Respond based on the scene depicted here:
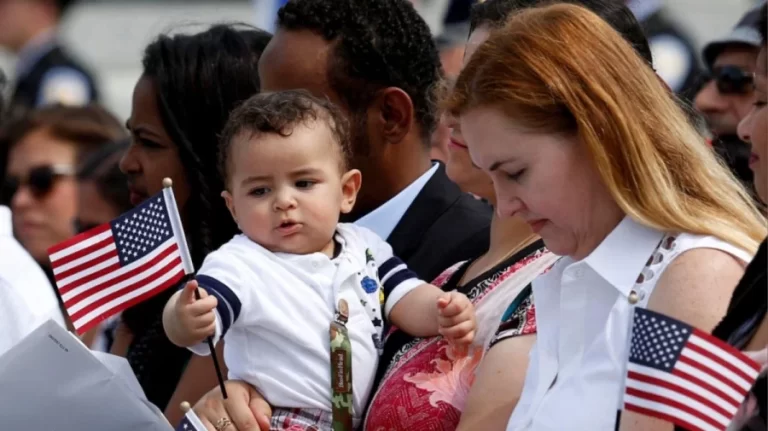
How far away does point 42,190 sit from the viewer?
7598 mm

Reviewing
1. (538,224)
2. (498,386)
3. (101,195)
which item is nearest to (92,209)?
(101,195)

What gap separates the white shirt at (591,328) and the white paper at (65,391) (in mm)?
939

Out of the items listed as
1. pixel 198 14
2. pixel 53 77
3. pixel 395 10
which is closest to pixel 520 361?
pixel 395 10

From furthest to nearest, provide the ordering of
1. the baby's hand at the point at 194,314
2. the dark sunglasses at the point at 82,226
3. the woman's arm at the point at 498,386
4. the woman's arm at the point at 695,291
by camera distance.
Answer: the dark sunglasses at the point at 82,226, the baby's hand at the point at 194,314, the woman's arm at the point at 498,386, the woman's arm at the point at 695,291

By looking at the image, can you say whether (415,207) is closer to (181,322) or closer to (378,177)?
(378,177)

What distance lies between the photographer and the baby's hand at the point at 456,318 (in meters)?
3.65

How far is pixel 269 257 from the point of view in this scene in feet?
13.3

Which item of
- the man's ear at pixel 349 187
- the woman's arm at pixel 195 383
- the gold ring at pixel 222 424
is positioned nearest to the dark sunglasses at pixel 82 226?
the woman's arm at pixel 195 383

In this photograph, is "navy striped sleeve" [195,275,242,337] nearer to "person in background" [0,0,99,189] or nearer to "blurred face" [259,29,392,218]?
"blurred face" [259,29,392,218]

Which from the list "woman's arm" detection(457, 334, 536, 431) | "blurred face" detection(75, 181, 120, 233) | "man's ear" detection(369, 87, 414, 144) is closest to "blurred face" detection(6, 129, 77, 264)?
"blurred face" detection(75, 181, 120, 233)

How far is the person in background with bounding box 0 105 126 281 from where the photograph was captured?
24.7 ft

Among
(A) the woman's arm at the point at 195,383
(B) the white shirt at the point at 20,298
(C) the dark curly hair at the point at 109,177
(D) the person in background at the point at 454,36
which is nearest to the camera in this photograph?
(A) the woman's arm at the point at 195,383

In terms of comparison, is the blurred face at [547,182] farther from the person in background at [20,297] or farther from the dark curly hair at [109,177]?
the dark curly hair at [109,177]

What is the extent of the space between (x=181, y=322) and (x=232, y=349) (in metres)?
0.33
